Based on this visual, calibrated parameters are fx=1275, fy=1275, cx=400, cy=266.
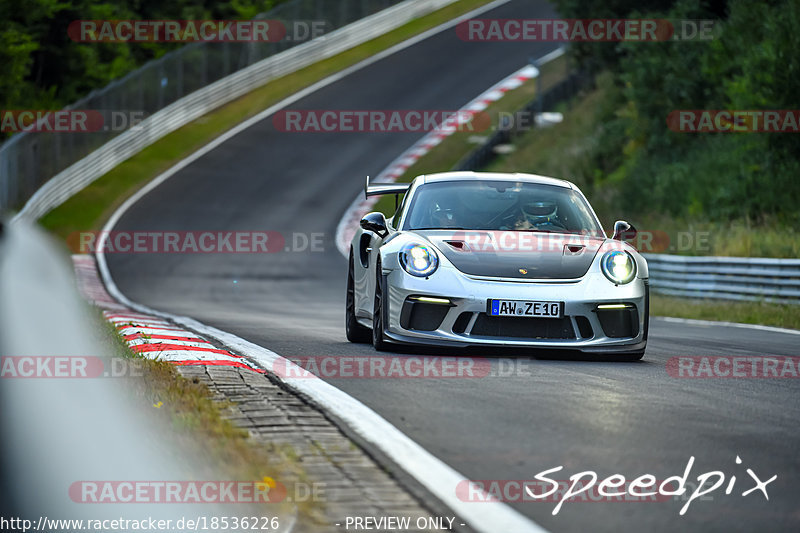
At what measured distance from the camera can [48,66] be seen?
42.5 m

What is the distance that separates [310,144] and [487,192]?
32.4m

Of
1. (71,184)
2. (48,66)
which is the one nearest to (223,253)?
(71,184)

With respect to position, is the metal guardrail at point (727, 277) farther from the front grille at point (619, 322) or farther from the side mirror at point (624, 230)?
the front grille at point (619, 322)

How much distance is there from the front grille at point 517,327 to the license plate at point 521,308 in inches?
1.6

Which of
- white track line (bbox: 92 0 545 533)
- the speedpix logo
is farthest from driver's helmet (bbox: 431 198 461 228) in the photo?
the speedpix logo

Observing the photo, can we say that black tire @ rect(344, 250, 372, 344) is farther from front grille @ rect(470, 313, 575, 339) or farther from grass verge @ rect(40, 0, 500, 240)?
grass verge @ rect(40, 0, 500, 240)

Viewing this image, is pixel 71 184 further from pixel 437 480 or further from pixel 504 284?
pixel 437 480

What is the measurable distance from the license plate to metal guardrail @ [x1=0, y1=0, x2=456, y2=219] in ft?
72.7

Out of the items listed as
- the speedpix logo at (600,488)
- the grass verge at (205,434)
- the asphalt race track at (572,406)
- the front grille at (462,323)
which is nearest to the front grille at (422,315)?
the front grille at (462,323)

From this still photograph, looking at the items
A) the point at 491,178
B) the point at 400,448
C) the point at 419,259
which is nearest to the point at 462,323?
the point at 419,259

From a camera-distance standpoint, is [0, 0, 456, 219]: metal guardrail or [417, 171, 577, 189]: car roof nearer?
[417, 171, 577, 189]: car roof

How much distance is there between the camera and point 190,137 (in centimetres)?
4062

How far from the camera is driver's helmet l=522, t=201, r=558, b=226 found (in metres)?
9.94

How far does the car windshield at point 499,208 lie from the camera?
987 cm
